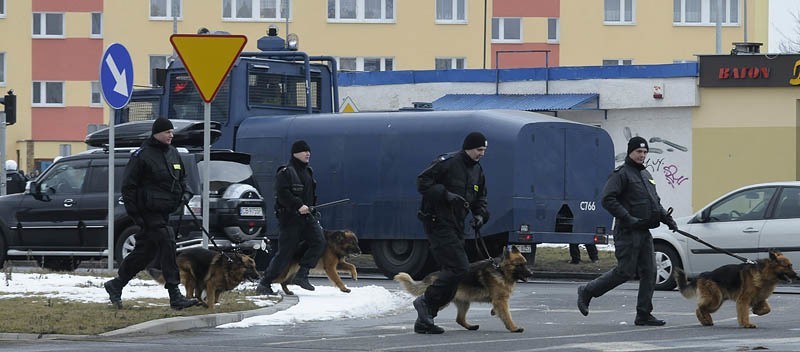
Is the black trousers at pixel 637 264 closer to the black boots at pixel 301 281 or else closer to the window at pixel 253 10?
the black boots at pixel 301 281

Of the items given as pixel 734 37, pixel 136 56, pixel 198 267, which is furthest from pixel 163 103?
pixel 734 37

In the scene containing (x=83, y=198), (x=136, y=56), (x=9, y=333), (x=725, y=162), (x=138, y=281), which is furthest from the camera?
(x=136, y=56)

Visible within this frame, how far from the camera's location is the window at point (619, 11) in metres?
64.4

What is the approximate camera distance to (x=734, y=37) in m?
65.3

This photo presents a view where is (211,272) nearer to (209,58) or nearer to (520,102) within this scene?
(209,58)

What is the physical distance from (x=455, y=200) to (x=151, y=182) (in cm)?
304

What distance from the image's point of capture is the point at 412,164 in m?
24.2

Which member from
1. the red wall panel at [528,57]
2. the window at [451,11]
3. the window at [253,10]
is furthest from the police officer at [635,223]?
the window at [451,11]

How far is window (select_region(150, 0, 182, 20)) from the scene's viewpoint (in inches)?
2483

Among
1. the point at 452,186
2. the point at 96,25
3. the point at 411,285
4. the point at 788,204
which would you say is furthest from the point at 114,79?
the point at 96,25

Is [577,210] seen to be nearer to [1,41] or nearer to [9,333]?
[9,333]

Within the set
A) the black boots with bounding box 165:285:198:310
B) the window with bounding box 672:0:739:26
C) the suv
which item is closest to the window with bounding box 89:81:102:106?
the window with bounding box 672:0:739:26

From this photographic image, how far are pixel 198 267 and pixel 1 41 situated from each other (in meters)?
49.9

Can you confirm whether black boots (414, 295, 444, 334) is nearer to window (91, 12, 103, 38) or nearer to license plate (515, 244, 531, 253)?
license plate (515, 244, 531, 253)
